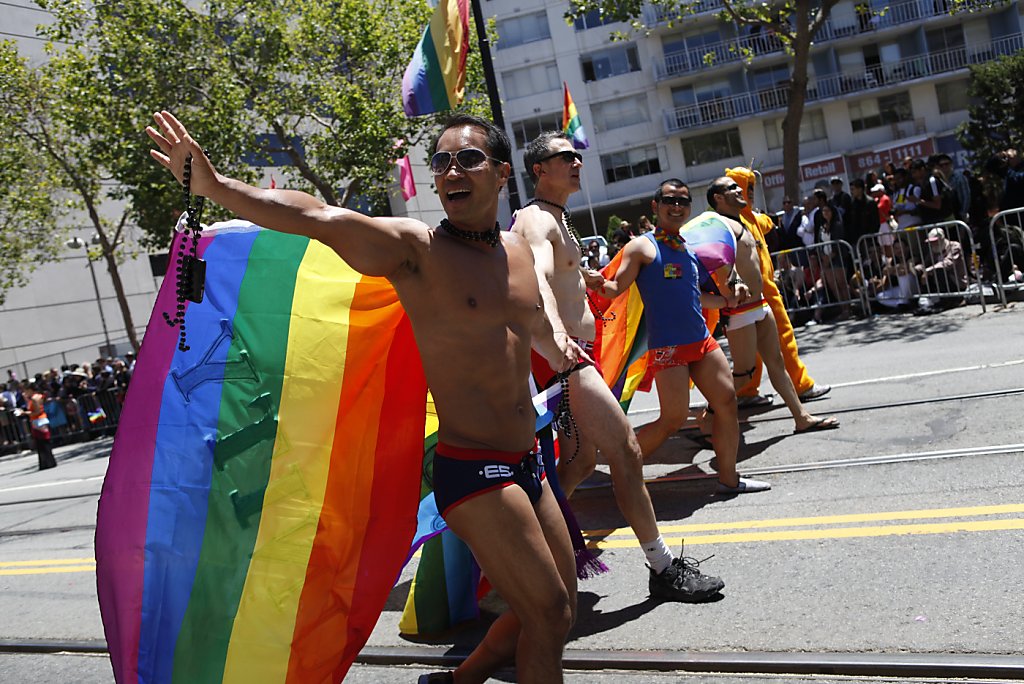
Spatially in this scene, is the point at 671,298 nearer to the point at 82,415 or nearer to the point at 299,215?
the point at 299,215

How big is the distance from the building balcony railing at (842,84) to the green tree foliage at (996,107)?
1302 centimetres

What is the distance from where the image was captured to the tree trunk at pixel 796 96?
17531mm

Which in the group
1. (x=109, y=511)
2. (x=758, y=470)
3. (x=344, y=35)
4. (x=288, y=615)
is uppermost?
(x=344, y=35)

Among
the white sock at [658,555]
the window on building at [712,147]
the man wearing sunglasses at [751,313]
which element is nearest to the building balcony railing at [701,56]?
the window on building at [712,147]

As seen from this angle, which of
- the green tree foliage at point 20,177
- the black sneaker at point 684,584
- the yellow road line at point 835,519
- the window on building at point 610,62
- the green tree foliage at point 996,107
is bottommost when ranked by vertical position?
the yellow road line at point 835,519

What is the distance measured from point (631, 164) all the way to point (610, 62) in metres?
5.20

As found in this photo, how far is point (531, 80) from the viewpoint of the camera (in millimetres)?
54469

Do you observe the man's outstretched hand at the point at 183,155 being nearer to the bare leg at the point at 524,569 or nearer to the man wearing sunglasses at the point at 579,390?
the bare leg at the point at 524,569

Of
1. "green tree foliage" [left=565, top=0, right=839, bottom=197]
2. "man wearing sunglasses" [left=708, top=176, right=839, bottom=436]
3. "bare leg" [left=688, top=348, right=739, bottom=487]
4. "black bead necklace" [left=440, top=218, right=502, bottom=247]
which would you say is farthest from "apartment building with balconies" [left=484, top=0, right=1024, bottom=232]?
"black bead necklace" [left=440, top=218, right=502, bottom=247]

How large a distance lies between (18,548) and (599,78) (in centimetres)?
4754

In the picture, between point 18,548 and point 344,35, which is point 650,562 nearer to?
point 18,548

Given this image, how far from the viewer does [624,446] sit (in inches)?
199

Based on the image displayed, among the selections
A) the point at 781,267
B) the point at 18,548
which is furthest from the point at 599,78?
the point at 18,548

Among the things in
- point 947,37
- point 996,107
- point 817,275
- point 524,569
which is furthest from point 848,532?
point 947,37
